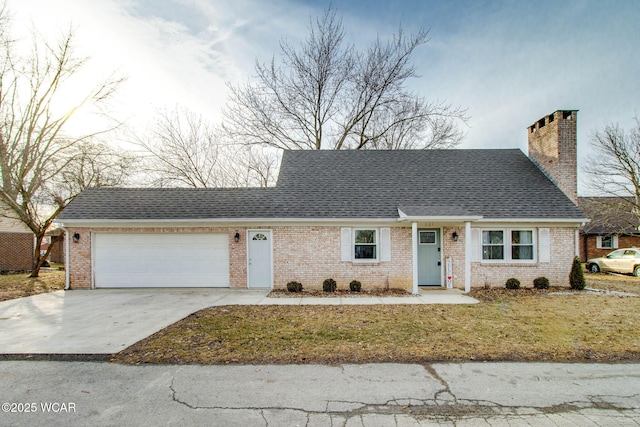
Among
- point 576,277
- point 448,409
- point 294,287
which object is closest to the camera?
point 448,409

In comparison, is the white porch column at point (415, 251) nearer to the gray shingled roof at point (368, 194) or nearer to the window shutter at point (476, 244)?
the gray shingled roof at point (368, 194)

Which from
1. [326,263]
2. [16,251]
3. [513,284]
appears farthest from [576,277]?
[16,251]

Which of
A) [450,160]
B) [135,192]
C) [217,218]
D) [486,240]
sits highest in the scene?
[450,160]

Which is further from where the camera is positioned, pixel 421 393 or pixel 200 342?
pixel 200 342

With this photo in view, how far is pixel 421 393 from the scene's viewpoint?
4.07 metres

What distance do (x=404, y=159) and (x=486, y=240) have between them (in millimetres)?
5256

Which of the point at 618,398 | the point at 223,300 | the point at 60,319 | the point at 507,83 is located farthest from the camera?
the point at 507,83

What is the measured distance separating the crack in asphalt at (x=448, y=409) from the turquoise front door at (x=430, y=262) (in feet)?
27.0

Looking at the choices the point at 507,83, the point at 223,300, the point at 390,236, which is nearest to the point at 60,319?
the point at 223,300

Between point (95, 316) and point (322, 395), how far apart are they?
23.0ft

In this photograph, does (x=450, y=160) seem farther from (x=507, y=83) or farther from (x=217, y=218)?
(x=217, y=218)

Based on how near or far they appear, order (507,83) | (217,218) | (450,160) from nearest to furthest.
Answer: (217,218) → (507,83) → (450,160)

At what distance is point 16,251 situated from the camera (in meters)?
22.4

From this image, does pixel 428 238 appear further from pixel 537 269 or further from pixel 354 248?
pixel 537 269
